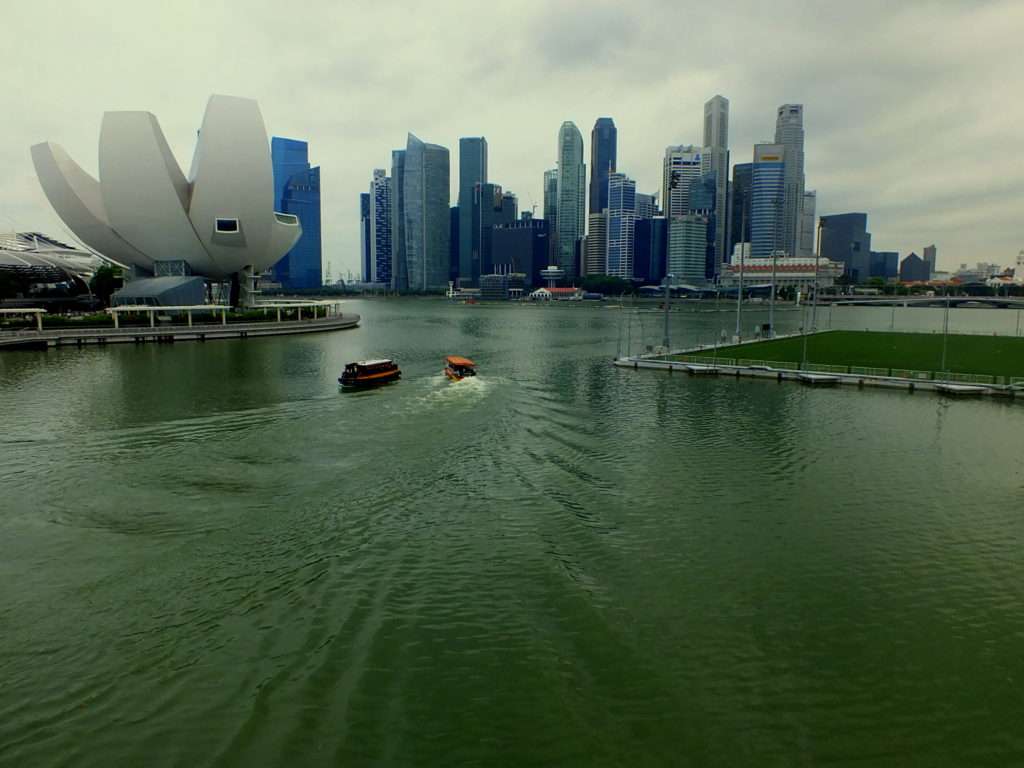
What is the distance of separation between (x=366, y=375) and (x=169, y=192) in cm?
3962

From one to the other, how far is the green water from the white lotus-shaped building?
137 ft

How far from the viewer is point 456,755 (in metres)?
6.50

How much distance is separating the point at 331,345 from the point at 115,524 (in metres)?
35.0

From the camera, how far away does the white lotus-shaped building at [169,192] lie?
2124 inches

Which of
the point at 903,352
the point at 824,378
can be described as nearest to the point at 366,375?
the point at 824,378

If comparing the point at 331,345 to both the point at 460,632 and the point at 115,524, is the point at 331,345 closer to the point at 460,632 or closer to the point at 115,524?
the point at 115,524

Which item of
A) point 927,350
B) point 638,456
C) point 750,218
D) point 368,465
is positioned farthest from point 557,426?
point 750,218

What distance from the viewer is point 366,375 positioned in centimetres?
2688

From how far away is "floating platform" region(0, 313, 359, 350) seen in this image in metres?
41.5

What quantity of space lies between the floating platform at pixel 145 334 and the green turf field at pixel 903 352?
34.0 m

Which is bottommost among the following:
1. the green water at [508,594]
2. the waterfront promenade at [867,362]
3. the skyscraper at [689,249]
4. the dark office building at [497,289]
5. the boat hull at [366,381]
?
the green water at [508,594]

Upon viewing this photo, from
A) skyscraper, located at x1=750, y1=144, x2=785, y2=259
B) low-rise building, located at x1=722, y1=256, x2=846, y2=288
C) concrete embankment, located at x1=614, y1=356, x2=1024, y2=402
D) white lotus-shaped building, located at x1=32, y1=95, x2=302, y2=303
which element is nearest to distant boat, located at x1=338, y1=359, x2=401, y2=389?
concrete embankment, located at x1=614, y1=356, x2=1024, y2=402

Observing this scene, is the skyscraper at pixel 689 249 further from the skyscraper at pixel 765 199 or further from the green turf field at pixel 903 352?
the green turf field at pixel 903 352

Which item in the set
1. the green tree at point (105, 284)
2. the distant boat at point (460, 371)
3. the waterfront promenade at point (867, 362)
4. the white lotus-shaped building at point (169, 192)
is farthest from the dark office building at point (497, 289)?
Answer: the distant boat at point (460, 371)
